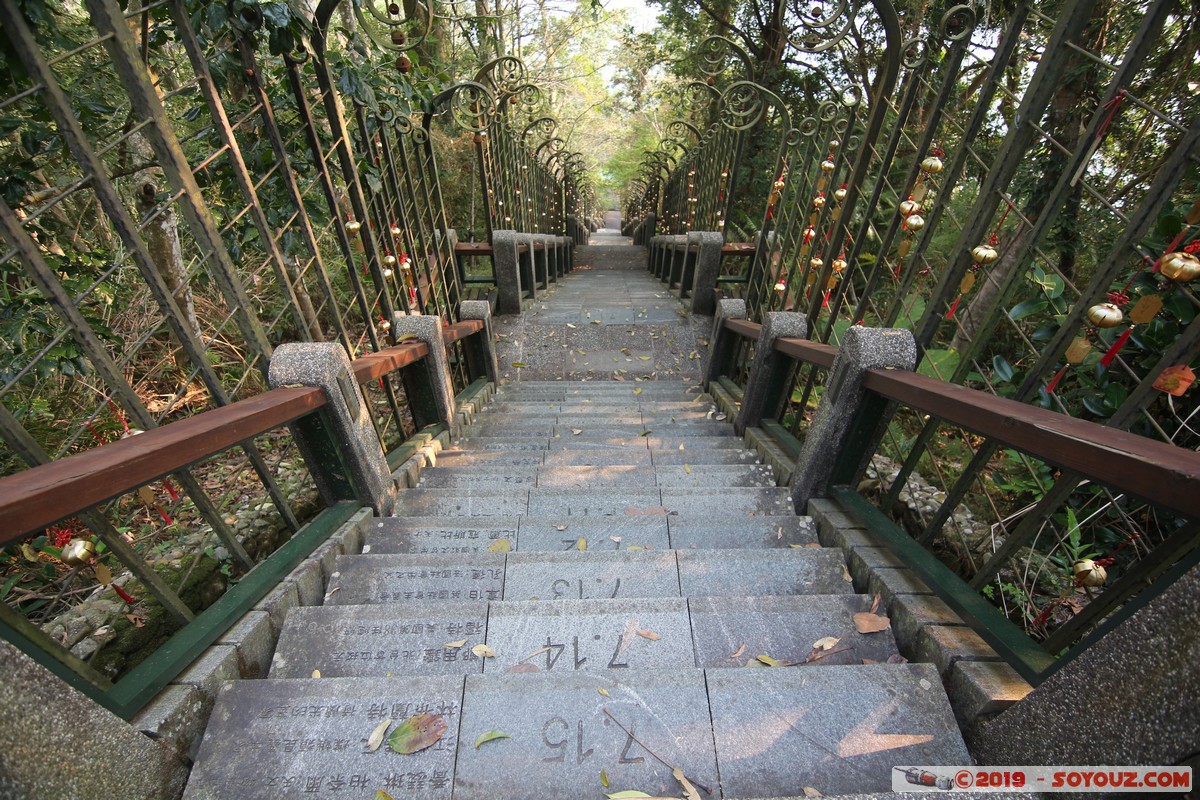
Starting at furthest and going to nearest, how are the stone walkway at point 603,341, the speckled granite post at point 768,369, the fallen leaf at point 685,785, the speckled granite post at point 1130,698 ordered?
the stone walkway at point 603,341
the speckled granite post at point 768,369
the fallen leaf at point 685,785
the speckled granite post at point 1130,698

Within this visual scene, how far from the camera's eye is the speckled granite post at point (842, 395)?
2.09 m

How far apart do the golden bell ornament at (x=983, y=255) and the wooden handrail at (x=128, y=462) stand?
2.57 metres

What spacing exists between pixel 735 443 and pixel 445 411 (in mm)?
2129

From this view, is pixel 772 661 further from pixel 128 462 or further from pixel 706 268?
pixel 706 268

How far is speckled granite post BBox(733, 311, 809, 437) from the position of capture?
127 inches

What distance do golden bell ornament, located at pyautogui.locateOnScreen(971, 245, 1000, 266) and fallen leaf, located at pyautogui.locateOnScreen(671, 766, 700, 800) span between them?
193 centimetres

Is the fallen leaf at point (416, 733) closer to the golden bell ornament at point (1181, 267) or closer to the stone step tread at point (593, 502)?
the stone step tread at point (593, 502)

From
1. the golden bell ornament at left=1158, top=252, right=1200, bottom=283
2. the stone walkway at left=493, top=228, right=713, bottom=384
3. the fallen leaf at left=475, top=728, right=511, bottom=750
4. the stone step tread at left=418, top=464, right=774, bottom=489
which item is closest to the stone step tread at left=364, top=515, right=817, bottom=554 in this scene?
the stone step tread at left=418, top=464, right=774, bottom=489

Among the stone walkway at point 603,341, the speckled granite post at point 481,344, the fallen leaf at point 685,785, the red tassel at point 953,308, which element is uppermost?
the red tassel at point 953,308

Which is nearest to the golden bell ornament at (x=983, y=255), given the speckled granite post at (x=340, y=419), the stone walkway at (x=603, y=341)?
the speckled granite post at (x=340, y=419)

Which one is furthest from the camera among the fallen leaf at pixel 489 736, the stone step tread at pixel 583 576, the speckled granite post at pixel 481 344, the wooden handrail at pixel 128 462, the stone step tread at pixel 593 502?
the speckled granite post at pixel 481 344

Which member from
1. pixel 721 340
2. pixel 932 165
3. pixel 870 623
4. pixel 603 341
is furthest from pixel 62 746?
pixel 603 341

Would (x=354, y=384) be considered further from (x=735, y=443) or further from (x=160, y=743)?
(x=735, y=443)

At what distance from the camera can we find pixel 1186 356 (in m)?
1.23
